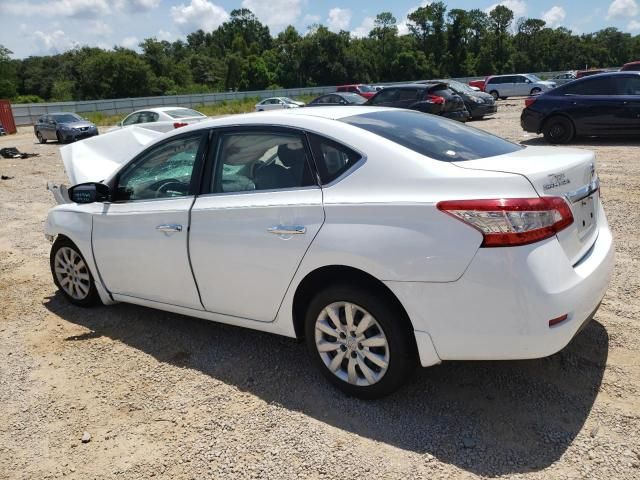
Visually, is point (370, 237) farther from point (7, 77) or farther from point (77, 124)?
point (7, 77)

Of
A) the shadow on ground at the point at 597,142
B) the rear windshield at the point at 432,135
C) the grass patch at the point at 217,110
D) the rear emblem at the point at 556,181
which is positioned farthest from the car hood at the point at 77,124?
the rear emblem at the point at 556,181

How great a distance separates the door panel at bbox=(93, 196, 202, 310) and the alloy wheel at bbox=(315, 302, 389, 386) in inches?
41.0

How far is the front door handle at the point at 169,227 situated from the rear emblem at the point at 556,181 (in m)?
2.26

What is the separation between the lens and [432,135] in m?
3.18

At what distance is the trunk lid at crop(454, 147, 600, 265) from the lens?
258cm

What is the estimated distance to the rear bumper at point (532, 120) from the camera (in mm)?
11672

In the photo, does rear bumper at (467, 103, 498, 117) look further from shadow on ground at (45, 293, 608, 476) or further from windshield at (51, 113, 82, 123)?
windshield at (51, 113, 82, 123)

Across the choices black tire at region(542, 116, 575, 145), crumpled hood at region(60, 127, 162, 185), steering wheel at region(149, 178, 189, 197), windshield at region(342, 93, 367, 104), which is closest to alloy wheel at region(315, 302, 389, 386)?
steering wheel at region(149, 178, 189, 197)

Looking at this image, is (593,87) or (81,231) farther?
(593,87)

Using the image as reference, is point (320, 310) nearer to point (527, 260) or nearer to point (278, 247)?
point (278, 247)

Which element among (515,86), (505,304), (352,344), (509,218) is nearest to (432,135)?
(509,218)

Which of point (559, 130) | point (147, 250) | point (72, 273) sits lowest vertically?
point (72, 273)

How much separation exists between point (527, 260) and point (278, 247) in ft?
4.38

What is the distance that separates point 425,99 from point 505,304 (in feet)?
49.2
